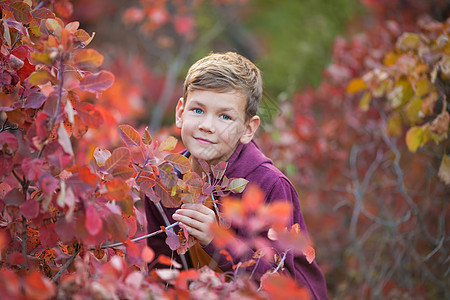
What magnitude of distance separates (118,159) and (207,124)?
49cm

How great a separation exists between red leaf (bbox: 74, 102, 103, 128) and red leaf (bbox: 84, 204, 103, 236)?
0.26m

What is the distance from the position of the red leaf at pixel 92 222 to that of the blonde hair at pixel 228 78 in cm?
75

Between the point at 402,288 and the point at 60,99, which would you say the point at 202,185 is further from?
the point at 402,288

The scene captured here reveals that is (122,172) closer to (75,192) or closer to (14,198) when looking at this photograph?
(75,192)

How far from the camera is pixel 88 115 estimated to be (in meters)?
1.33

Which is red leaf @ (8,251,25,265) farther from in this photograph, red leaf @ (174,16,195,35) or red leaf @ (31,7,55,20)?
red leaf @ (174,16,195,35)

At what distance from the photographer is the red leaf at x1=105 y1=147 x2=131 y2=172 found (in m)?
1.34

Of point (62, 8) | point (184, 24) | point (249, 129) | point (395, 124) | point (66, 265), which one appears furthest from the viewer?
point (184, 24)

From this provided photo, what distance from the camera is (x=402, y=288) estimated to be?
304cm

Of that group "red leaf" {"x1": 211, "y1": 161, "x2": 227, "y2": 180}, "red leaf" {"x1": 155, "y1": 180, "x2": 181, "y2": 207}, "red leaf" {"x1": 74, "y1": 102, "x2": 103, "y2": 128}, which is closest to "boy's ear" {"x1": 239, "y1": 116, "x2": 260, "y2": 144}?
"red leaf" {"x1": 211, "y1": 161, "x2": 227, "y2": 180}

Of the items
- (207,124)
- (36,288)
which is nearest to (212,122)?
(207,124)

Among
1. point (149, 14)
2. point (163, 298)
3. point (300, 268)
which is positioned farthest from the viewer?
point (149, 14)

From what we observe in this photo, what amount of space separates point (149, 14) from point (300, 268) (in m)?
4.17

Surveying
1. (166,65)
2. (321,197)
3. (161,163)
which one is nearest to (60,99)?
(161,163)
